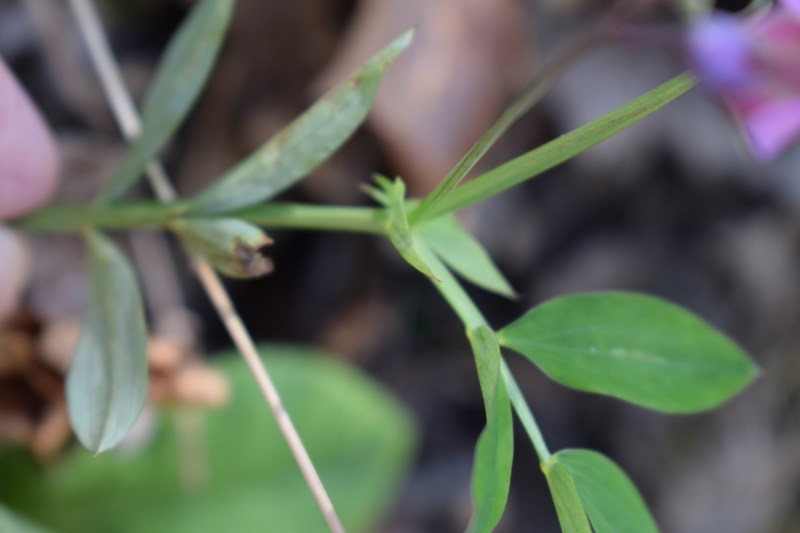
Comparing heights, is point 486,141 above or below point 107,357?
below

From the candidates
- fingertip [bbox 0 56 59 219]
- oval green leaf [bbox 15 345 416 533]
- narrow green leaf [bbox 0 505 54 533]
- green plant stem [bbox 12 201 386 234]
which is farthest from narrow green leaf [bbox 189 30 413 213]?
oval green leaf [bbox 15 345 416 533]

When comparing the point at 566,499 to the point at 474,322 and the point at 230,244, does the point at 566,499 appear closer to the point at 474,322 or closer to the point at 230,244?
the point at 474,322

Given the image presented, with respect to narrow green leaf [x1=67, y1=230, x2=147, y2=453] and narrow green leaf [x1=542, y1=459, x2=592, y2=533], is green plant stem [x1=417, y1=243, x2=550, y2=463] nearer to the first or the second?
narrow green leaf [x1=542, y1=459, x2=592, y2=533]

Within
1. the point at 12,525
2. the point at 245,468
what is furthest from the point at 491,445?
the point at 245,468

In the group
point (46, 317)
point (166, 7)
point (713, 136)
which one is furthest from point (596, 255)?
point (46, 317)

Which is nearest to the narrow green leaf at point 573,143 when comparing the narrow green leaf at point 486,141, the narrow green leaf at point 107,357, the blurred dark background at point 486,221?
the narrow green leaf at point 486,141

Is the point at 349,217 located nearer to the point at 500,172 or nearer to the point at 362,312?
the point at 500,172
